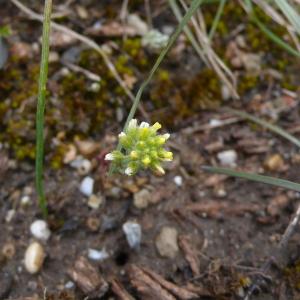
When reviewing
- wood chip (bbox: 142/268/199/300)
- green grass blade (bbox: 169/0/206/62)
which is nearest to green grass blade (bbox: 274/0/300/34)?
green grass blade (bbox: 169/0/206/62)

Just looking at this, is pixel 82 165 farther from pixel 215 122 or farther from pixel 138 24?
pixel 138 24

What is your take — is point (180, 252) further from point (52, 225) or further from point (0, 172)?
point (0, 172)

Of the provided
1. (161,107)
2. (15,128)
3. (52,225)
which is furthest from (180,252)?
(15,128)

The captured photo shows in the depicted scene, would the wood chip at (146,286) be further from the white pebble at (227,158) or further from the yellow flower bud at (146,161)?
the white pebble at (227,158)

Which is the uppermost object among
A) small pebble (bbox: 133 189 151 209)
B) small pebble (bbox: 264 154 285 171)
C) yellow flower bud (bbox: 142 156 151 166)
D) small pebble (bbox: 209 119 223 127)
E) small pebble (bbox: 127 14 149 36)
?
small pebble (bbox: 127 14 149 36)

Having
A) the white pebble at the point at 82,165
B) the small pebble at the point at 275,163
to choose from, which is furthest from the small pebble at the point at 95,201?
the small pebble at the point at 275,163

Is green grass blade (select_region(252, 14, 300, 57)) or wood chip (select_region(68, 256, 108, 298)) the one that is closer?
wood chip (select_region(68, 256, 108, 298))

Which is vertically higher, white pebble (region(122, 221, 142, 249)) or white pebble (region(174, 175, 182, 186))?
white pebble (region(174, 175, 182, 186))

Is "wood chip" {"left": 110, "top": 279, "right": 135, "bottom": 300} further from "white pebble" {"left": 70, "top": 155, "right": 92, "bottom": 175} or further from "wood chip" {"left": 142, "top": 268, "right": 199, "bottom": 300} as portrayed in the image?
"white pebble" {"left": 70, "top": 155, "right": 92, "bottom": 175}
